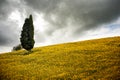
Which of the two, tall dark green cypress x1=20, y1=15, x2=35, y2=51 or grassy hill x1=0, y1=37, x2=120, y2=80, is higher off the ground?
tall dark green cypress x1=20, y1=15, x2=35, y2=51

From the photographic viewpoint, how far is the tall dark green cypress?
61369mm

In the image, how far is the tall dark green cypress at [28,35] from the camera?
6137 cm

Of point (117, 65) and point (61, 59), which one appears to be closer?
point (117, 65)

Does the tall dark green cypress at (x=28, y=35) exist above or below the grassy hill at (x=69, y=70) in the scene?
above

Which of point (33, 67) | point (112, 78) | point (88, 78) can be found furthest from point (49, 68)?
point (112, 78)

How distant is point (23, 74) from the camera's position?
35.9 metres

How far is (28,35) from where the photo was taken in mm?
63500

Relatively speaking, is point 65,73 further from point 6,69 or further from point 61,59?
point 6,69

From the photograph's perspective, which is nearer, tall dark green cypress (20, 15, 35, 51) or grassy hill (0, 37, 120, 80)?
grassy hill (0, 37, 120, 80)

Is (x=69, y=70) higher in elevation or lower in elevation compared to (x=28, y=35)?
lower

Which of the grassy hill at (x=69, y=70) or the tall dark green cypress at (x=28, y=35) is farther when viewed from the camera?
the tall dark green cypress at (x=28, y=35)

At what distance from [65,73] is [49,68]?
18.5 ft

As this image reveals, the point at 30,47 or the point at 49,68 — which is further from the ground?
the point at 30,47

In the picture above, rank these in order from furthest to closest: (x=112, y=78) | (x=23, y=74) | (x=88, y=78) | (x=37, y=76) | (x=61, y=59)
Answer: (x=61, y=59) < (x=23, y=74) < (x=37, y=76) < (x=88, y=78) < (x=112, y=78)
